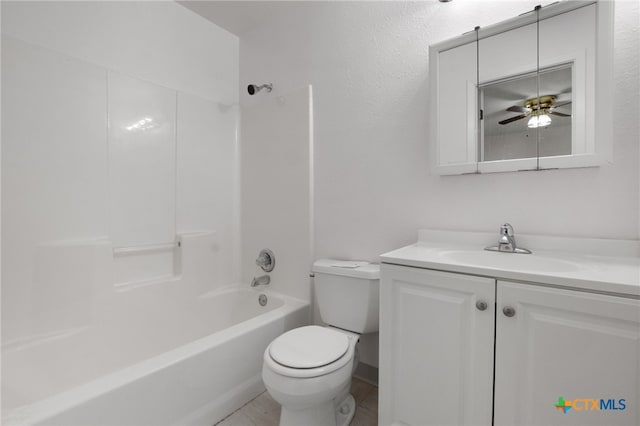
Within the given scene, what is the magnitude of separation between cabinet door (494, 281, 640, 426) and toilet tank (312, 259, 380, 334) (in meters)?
0.63

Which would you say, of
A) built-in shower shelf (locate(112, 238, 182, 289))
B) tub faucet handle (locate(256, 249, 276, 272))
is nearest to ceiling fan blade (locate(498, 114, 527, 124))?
tub faucet handle (locate(256, 249, 276, 272))

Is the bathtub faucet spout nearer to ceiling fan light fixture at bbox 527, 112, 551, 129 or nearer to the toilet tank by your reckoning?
the toilet tank

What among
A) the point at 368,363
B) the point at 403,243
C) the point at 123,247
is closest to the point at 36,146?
the point at 123,247

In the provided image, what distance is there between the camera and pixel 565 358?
0.83 meters

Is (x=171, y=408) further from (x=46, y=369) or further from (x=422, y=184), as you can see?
(x=422, y=184)

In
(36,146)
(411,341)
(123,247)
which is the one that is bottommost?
(411,341)

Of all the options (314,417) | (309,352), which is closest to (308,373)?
(309,352)

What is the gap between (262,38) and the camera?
2.27m

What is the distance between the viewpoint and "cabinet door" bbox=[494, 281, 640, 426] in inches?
29.9

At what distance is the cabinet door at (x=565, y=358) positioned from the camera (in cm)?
76

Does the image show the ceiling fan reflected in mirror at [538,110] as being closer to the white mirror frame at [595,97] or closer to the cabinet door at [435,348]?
the white mirror frame at [595,97]

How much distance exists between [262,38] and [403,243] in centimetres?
188

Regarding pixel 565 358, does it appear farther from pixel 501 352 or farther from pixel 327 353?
pixel 327 353

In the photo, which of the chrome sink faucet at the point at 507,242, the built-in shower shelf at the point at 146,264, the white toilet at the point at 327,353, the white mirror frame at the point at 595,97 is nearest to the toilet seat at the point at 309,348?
the white toilet at the point at 327,353
